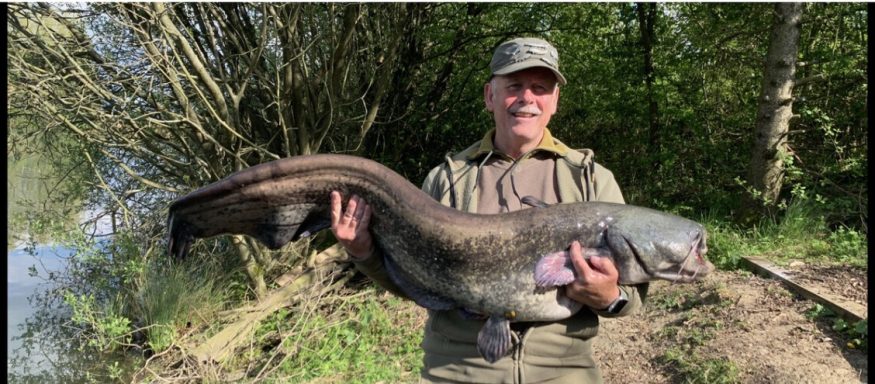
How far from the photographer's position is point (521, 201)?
92.4 inches

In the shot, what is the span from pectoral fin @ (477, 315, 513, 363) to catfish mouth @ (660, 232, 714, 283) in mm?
661

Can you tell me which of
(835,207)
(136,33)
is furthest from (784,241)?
(136,33)

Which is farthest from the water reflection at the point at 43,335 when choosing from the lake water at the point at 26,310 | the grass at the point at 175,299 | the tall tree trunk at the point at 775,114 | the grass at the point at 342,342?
the tall tree trunk at the point at 775,114

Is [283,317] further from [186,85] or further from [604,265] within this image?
[604,265]

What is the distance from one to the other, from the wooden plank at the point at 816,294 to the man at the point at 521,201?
10.0 feet

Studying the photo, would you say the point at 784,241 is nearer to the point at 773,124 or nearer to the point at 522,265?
the point at 773,124

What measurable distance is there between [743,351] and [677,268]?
8.63 ft

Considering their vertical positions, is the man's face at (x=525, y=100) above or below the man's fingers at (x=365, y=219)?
above

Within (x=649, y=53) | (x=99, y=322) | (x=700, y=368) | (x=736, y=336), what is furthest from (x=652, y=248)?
(x=649, y=53)

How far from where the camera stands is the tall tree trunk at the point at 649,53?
31.4 ft

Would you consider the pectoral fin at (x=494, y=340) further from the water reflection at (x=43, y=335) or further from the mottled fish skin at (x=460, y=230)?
the water reflection at (x=43, y=335)

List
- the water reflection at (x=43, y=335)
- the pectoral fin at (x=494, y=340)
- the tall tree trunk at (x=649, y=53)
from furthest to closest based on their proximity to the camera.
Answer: the tall tree trunk at (x=649, y=53) < the water reflection at (x=43, y=335) < the pectoral fin at (x=494, y=340)

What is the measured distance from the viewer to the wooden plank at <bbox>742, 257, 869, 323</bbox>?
447cm

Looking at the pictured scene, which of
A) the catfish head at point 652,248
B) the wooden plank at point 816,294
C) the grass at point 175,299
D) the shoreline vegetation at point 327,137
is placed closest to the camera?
the catfish head at point 652,248
